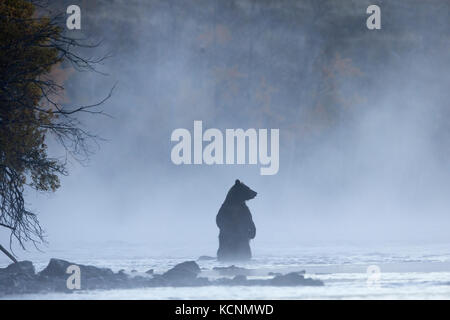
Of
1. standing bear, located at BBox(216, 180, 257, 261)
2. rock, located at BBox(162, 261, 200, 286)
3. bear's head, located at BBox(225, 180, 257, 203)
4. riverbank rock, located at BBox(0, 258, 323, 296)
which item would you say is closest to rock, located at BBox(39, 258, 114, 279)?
riverbank rock, located at BBox(0, 258, 323, 296)

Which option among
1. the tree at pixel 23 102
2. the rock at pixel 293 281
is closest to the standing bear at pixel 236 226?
the rock at pixel 293 281

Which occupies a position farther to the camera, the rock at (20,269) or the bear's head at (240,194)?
→ the bear's head at (240,194)

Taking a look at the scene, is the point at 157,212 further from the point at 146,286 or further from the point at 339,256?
the point at 146,286

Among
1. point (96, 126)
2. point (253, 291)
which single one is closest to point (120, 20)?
point (96, 126)

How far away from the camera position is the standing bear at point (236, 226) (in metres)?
15.7

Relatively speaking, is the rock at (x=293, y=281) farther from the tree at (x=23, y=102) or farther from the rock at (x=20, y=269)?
the rock at (x=20, y=269)

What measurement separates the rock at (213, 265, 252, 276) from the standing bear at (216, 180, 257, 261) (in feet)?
2.08

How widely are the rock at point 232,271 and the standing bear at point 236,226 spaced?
63cm

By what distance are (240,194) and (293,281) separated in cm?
269

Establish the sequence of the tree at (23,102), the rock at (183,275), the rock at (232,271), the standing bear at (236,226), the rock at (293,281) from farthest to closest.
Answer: the standing bear at (236,226), the rock at (232,271), the rock at (183,275), the rock at (293,281), the tree at (23,102)

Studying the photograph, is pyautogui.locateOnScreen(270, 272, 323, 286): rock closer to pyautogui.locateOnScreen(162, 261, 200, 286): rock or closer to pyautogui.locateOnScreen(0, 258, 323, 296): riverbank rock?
pyautogui.locateOnScreen(0, 258, 323, 296): riverbank rock

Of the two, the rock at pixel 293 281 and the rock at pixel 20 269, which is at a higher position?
the rock at pixel 20 269

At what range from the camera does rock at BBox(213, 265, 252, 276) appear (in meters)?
14.5
